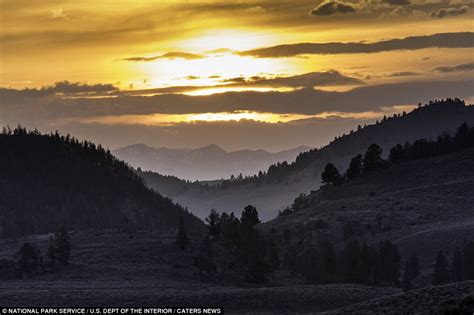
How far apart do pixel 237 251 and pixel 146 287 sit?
3670 cm

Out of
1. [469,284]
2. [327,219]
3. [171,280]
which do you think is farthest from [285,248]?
[469,284]

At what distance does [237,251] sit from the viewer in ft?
442

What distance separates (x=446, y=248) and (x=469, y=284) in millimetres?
95372

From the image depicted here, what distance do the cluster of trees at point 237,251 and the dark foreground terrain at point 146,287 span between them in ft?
8.63

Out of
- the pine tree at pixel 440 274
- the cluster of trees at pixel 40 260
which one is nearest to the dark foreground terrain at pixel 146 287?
the cluster of trees at pixel 40 260

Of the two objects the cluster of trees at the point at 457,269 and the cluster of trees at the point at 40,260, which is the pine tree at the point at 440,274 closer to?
the cluster of trees at the point at 457,269

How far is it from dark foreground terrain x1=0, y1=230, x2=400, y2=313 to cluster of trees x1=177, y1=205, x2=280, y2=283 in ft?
8.63

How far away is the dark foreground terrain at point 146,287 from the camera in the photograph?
280 ft

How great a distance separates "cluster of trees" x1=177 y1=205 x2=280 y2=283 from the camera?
124750mm

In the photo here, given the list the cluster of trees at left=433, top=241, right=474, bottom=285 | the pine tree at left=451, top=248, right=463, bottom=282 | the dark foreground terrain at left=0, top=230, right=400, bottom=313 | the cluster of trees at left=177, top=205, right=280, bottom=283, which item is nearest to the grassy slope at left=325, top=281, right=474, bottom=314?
the dark foreground terrain at left=0, top=230, right=400, bottom=313

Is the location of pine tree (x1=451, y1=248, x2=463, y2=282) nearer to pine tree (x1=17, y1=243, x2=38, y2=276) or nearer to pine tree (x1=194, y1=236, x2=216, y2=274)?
pine tree (x1=194, y1=236, x2=216, y2=274)

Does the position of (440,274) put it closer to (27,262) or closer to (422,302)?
(27,262)

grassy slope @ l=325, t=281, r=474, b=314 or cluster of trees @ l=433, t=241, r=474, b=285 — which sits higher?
grassy slope @ l=325, t=281, r=474, b=314

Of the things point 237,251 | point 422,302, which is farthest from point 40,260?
point 422,302
